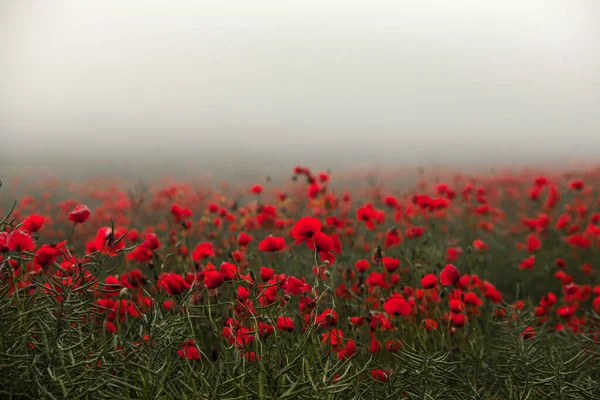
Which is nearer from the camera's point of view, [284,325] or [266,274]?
[284,325]

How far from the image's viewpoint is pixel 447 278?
6.77ft

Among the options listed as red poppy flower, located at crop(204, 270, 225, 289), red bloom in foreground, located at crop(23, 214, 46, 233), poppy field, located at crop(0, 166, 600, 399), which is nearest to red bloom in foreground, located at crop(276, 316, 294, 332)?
poppy field, located at crop(0, 166, 600, 399)

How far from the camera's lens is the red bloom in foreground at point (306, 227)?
179 centimetres

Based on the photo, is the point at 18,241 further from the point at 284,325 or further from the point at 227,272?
the point at 284,325

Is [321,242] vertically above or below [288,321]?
above

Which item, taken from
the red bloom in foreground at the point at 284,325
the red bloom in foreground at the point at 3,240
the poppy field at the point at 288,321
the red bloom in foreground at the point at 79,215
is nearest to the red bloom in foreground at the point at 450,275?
the poppy field at the point at 288,321

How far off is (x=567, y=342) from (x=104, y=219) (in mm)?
5825

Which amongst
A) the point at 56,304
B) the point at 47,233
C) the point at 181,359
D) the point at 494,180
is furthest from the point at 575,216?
the point at 47,233

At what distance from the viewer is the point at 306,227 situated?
1.81 metres

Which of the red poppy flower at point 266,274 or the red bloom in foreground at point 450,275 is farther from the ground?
the red poppy flower at point 266,274

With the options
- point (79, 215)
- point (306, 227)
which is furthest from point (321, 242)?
point (79, 215)

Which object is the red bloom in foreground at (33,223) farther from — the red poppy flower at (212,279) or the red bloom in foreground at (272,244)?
the red bloom in foreground at (272,244)

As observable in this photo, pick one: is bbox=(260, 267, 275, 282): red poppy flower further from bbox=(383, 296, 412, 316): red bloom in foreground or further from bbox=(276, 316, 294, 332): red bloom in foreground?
bbox=(383, 296, 412, 316): red bloom in foreground

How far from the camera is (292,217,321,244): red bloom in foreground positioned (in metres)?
1.79
